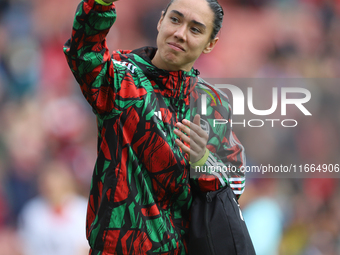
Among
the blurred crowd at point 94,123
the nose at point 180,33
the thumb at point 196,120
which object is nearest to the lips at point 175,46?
the nose at point 180,33

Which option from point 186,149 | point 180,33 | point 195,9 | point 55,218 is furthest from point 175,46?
point 55,218

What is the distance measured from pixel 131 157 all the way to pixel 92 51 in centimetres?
40

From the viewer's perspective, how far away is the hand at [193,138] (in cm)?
151

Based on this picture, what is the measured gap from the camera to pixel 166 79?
1.62 m

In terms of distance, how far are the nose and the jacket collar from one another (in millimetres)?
138

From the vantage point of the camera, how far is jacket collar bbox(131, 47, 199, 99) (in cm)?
161

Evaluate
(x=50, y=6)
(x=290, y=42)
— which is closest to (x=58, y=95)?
(x=50, y=6)

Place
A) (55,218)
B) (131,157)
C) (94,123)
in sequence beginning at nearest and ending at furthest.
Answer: (131,157), (55,218), (94,123)

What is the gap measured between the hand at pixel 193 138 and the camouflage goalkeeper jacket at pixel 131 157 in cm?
5

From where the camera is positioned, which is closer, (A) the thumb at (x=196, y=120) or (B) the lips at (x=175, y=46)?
(A) the thumb at (x=196, y=120)

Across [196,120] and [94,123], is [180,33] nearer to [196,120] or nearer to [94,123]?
[196,120]

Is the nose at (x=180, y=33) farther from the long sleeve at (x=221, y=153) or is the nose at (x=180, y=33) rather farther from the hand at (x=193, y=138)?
the hand at (x=193, y=138)

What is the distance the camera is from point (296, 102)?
2.54 meters

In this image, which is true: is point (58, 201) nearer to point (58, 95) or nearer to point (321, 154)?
point (58, 95)
